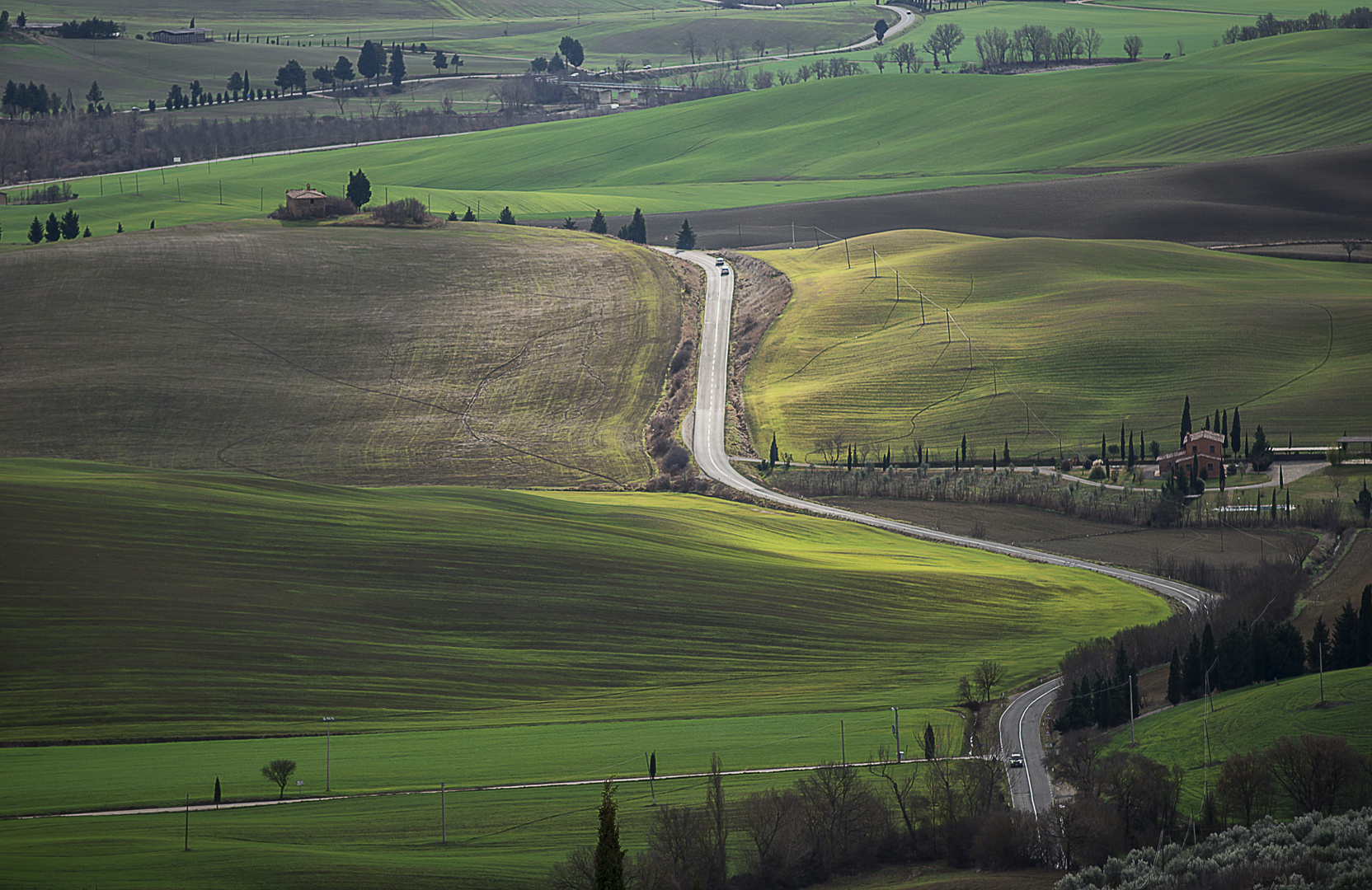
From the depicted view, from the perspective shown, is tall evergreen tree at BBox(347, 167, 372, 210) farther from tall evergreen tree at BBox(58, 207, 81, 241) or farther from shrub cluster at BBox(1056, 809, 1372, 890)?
shrub cluster at BBox(1056, 809, 1372, 890)

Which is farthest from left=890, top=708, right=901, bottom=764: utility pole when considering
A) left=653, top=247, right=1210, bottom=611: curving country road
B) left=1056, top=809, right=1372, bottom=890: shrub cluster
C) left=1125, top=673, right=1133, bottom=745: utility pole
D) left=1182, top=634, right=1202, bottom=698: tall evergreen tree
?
left=653, top=247, right=1210, bottom=611: curving country road

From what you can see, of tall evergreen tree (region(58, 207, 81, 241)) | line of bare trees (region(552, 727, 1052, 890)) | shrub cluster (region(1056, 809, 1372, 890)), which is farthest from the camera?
tall evergreen tree (region(58, 207, 81, 241))

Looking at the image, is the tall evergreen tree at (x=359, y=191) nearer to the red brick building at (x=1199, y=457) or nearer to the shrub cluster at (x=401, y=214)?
the shrub cluster at (x=401, y=214)

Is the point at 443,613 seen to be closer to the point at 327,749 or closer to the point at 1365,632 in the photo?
the point at 327,749

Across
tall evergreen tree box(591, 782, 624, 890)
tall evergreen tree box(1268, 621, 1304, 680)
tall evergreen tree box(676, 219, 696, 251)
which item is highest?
tall evergreen tree box(676, 219, 696, 251)

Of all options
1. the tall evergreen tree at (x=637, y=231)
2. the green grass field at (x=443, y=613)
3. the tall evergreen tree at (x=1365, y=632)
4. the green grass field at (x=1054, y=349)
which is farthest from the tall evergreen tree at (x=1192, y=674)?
the tall evergreen tree at (x=637, y=231)

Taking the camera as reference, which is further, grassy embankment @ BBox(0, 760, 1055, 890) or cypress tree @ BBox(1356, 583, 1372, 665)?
cypress tree @ BBox(1356, 583, 1372, 665)
